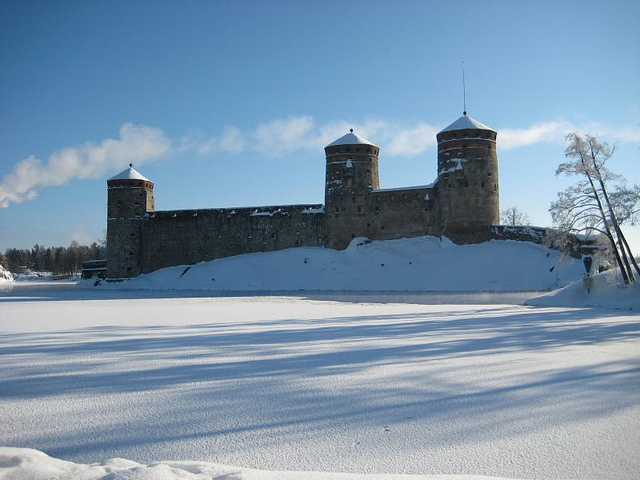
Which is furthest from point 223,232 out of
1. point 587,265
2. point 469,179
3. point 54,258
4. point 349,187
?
point 54,258

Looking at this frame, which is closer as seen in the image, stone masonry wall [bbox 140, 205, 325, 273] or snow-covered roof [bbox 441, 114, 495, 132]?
snow-covered roof [bbox 441, 114, 495, 132]

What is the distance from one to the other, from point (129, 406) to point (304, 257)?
92.3 feet

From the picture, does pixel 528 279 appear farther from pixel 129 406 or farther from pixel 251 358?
pixel 129 406

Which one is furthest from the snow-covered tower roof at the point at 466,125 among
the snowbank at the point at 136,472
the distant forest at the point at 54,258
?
the distant forest at the point at 54,258

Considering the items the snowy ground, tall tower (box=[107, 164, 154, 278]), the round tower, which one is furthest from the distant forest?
the snowy ground

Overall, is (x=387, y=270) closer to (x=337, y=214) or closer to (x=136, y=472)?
(x=337, y=214)

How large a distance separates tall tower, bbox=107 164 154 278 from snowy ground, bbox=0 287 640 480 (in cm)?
2905

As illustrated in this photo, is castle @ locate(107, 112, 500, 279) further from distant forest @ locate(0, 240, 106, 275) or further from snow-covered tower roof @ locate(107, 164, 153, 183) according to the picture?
distant forest @ locate(0, 240, 106, 275)

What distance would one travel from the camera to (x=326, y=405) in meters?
4.38

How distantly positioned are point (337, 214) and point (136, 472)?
29.8m

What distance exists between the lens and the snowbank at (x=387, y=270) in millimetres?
25484

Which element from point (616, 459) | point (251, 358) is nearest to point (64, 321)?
point (251, 358)

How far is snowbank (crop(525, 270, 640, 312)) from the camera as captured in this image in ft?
47.9

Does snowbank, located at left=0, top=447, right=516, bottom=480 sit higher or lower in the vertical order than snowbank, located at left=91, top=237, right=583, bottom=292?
lower
